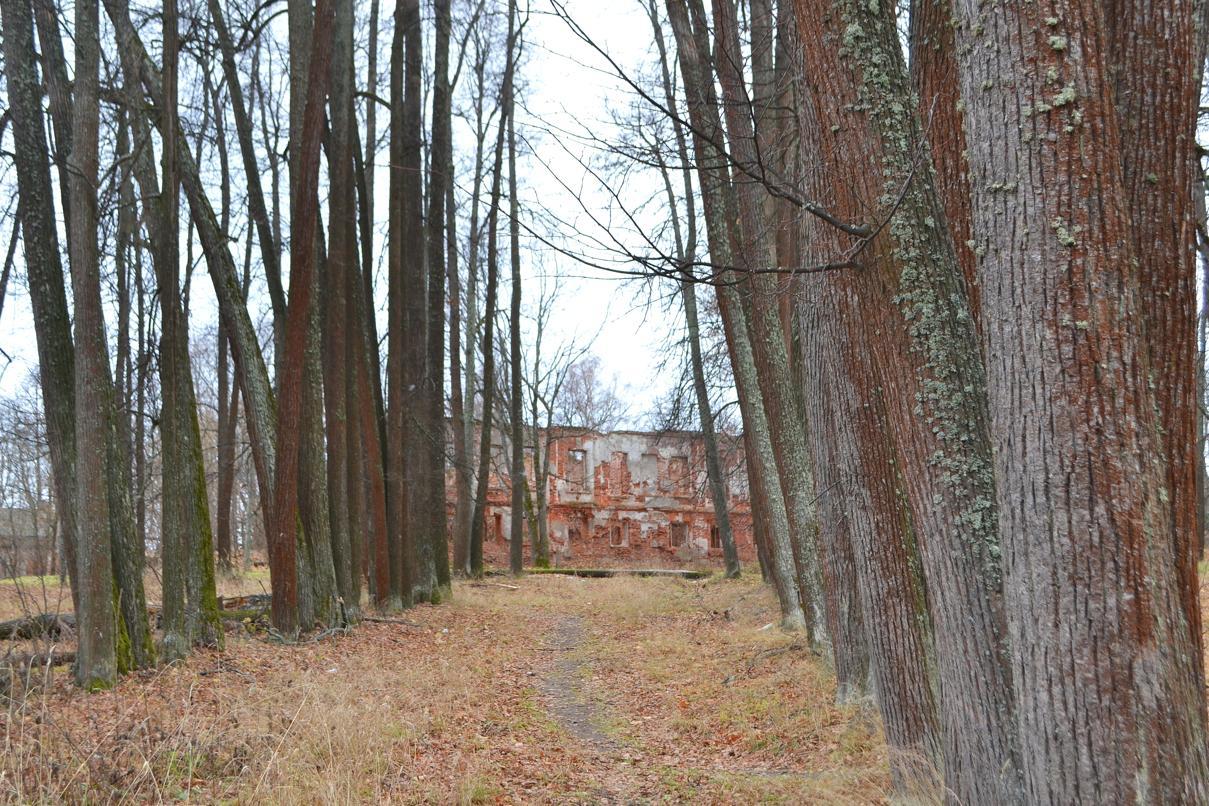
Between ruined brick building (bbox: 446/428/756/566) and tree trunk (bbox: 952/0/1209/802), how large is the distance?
3348 centimetres

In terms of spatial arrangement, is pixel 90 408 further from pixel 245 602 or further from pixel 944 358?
pixel 245 602

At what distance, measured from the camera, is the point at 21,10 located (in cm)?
770

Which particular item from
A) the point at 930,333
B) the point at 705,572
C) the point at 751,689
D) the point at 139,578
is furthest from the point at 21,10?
the point at 705,572

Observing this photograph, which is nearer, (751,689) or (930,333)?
(930,333)

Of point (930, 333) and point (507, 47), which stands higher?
point (507, 47)

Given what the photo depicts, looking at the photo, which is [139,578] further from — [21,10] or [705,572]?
[705,572]

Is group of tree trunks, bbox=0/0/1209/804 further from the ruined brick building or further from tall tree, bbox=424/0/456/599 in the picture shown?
the ruined brick building

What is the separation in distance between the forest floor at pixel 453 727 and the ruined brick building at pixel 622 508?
82.7 ft

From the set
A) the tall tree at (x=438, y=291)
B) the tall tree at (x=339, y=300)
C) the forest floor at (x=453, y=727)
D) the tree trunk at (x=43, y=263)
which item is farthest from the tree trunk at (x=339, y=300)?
the tree trunk at (x=43, y=263)

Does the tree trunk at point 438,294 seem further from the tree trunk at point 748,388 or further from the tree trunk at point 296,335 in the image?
the tree trunk at point 748,388

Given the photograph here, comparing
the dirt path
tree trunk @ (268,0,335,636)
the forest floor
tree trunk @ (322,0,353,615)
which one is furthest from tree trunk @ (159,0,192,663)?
the dirt path

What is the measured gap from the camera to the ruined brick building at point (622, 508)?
122ft

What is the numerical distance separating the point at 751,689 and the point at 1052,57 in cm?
662

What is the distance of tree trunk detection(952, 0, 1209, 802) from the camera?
253 centimetres
